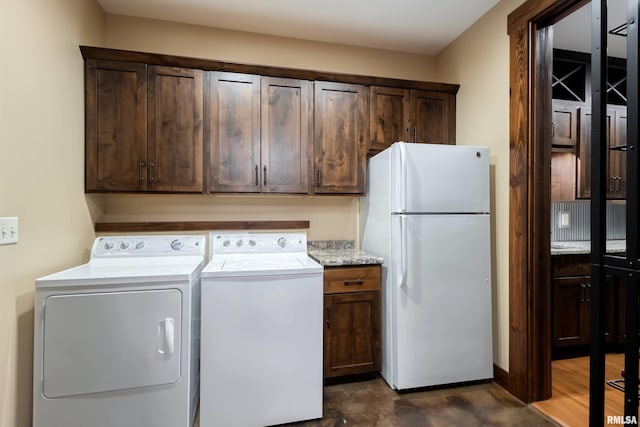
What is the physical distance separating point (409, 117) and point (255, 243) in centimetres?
162

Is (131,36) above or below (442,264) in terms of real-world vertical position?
above

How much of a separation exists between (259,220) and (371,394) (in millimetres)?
1528

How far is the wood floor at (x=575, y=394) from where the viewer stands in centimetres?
186

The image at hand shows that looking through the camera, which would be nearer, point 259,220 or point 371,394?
point 371,394

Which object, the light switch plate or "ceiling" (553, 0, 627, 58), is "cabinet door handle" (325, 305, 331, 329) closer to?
the light switch plate

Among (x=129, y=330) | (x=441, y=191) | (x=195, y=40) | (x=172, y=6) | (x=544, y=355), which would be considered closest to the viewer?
(x=129, y=330)

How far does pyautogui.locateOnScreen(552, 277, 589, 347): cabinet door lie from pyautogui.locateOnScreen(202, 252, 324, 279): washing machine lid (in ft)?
6.57

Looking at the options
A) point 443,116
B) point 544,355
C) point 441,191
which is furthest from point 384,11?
point 544,355

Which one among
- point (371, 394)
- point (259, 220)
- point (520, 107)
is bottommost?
point (371, 394)

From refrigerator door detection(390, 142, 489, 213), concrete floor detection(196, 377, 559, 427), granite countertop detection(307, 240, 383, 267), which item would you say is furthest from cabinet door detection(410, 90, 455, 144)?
concrete floor detection(196, 377, 559, 427)

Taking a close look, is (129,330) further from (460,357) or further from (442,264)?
(460,357)

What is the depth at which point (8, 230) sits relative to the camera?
1.38 meters

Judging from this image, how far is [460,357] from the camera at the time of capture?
2.17 m

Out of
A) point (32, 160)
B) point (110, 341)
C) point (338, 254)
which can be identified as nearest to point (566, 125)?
point (338, 254)
